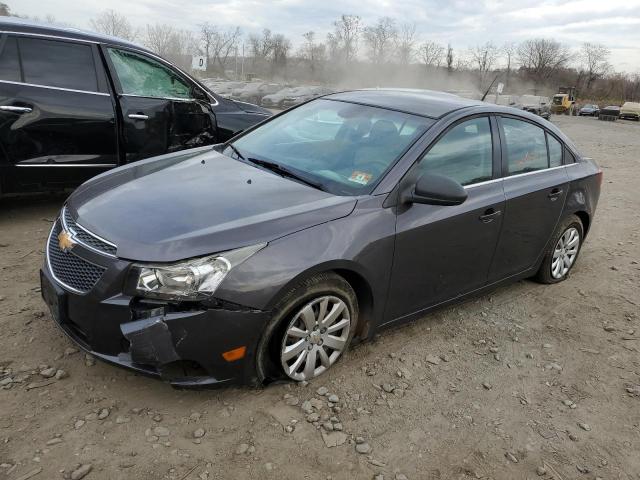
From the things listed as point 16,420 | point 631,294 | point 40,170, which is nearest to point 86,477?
point 16,420

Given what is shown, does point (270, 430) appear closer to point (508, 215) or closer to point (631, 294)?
point (508, 215)

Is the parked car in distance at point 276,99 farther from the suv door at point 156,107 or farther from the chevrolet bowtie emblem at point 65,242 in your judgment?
the chevrolet bowtie emblem at point 65,242

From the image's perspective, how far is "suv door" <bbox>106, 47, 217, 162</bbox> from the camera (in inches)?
205

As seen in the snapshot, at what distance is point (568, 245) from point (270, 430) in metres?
3.34

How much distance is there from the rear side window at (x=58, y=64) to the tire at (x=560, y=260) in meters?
4.41

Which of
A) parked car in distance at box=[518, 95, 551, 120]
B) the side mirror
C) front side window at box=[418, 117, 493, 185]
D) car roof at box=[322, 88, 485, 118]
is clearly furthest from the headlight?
parked car in distance at box=[518, 95, 551, 120]

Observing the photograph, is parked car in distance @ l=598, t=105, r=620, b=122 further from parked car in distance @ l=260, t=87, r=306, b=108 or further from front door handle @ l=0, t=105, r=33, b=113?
front door handle @ l=0, t=105, r=33, b=113

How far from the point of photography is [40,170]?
4.79m

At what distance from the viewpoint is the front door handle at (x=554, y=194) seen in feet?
13.5

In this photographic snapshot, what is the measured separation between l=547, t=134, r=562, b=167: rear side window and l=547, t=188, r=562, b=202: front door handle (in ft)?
0.71

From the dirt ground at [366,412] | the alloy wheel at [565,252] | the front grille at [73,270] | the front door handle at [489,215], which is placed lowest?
the dirt ground at [366,412]

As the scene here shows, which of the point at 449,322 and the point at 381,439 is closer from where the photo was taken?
the point at 381,439

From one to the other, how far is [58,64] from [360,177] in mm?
3388

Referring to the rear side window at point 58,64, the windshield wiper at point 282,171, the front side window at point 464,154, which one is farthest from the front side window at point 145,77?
the front side window at point 464,154
